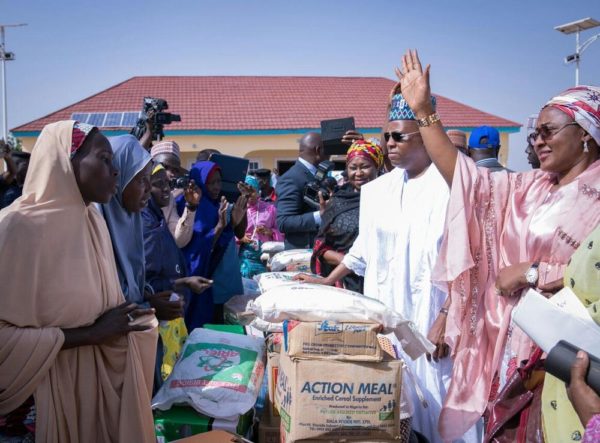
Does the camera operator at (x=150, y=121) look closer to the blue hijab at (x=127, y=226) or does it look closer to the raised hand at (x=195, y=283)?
the raised hand at (x=195, y=283)

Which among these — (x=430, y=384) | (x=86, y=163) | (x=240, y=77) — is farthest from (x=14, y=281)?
(x=240, y=77)

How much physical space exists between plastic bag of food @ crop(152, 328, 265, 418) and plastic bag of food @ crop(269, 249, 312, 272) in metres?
2.15

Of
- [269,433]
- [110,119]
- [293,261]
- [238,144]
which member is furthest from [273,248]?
[238,144]

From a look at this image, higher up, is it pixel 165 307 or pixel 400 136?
pixel 400 136

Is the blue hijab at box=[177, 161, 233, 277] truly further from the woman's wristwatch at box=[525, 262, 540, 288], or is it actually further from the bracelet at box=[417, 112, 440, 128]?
the woman's wristwatch at box=[525, 262, 540, 288]

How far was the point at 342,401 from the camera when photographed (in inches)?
88.1

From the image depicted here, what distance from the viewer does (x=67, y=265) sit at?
2.06 metres

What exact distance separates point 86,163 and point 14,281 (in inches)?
22.3

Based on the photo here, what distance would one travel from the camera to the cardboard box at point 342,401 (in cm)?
223

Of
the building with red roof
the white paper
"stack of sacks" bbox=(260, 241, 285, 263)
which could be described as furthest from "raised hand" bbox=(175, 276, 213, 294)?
the building with red roof

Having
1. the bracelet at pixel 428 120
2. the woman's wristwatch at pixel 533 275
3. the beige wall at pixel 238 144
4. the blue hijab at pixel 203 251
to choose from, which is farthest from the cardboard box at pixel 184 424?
the beige wall at pixel 238 144

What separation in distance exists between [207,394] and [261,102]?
70.6 ft

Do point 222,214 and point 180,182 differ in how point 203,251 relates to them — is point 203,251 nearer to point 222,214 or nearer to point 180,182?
point 222,214

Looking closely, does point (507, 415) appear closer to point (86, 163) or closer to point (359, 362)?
point (359, 362)
